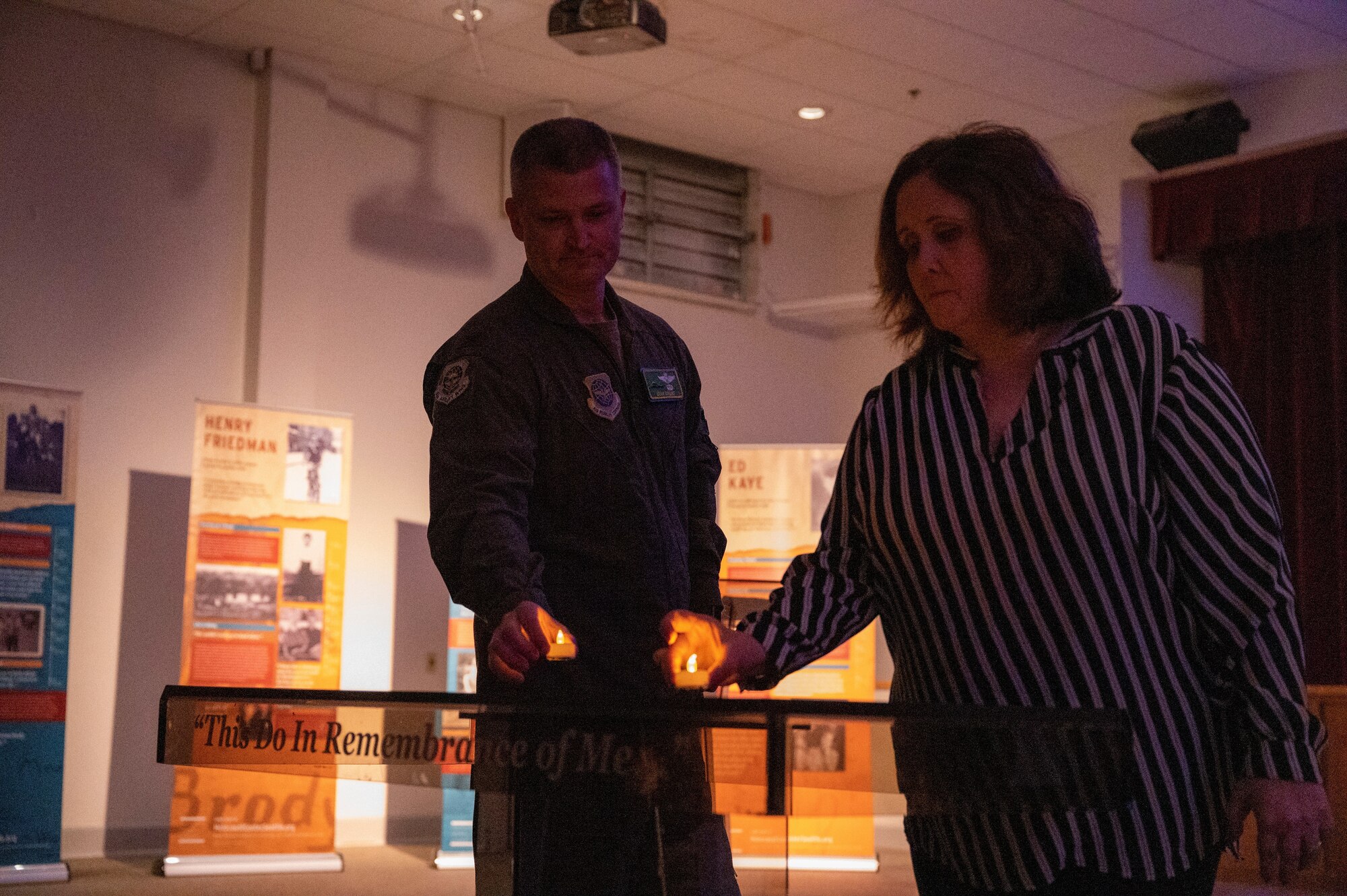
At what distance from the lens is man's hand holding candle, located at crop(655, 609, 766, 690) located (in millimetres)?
1502

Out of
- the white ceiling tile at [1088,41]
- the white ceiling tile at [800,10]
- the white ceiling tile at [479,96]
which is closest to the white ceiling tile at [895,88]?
the white ceiling tile at [800,10]

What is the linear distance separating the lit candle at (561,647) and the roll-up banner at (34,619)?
4.60 metres

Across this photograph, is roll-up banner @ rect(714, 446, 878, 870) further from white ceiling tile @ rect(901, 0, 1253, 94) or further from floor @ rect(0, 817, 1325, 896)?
white ceiling tile @ rect(901, 0, 1253, 94)

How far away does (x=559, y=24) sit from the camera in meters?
5.54

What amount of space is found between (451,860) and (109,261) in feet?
10.4

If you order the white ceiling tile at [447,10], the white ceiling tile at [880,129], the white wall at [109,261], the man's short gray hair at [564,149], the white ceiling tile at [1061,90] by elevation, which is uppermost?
the white ceiling tile at [1061,90]

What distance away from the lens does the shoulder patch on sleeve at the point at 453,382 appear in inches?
73.5

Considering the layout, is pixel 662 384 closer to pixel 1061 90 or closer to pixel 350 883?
pixel 350 883

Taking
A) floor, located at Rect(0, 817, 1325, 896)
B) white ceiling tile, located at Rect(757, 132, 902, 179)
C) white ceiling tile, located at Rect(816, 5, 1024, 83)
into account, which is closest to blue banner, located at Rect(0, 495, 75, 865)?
floor, located at Rect(0, 817, 1325, 896)

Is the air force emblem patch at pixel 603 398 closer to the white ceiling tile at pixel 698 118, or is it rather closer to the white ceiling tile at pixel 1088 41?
the white ceiling tile at pixel 1088 41

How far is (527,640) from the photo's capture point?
5.02 ft

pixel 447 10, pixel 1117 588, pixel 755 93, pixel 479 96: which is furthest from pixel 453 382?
pixel 479 96

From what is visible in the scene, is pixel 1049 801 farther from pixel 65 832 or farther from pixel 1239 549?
pixel 65 832

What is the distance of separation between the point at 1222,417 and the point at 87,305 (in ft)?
19.2
